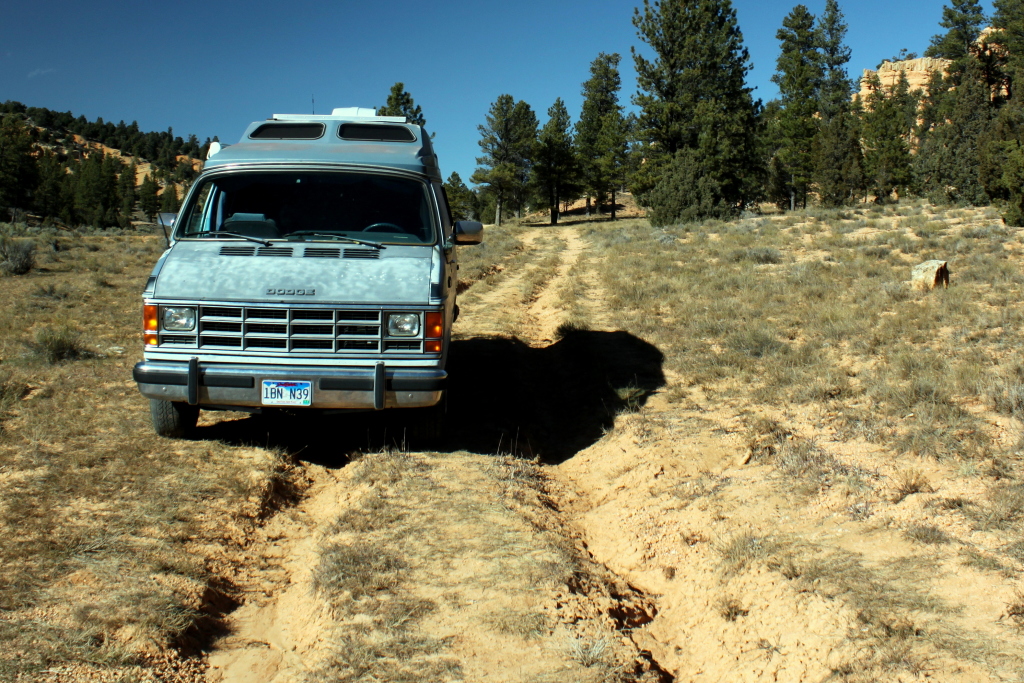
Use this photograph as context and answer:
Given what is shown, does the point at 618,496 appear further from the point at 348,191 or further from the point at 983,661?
the point at 348,191

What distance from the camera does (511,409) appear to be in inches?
299

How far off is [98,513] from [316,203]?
10.1 feet

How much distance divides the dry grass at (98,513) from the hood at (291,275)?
1.35 metres

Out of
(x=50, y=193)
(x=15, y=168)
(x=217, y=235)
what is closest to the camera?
(x=217, y=235)

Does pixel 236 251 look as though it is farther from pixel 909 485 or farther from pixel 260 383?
pixel 909 485

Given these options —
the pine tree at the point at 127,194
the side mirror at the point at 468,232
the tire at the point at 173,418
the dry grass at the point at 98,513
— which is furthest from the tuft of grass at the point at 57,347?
the pine tree at the point at 127,194

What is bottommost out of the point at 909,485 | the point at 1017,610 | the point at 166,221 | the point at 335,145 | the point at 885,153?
the point at 1017,610

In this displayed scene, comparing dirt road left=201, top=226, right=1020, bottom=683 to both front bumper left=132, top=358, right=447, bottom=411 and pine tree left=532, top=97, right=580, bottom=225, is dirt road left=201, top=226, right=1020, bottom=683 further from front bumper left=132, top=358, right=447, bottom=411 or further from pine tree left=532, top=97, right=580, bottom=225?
pine tree left=532, top=97, right=580, bottom=225

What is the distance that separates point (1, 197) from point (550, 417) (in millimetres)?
77178

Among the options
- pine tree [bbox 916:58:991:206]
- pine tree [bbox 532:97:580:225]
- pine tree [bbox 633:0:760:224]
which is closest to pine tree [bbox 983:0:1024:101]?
pine tree [bbox 916:58:991:206]

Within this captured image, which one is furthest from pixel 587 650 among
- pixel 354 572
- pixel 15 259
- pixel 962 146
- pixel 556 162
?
pixel 556 162

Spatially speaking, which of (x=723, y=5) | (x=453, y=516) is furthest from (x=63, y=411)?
(x=723, y=5)

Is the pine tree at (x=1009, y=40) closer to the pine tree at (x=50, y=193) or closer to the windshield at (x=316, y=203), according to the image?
the windshield at (x=316, y=203)

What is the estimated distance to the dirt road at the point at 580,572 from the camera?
10.7 ft
